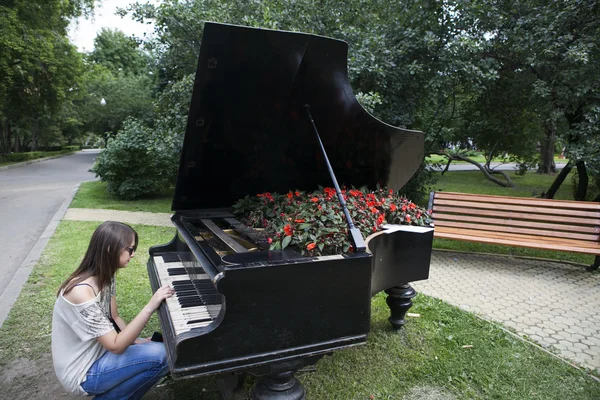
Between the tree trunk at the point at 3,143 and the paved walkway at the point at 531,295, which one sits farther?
the tree trunk at the point at 3,143

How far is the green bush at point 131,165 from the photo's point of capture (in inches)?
422

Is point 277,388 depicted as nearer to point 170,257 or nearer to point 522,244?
point 170,257

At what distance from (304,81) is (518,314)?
3.62 m

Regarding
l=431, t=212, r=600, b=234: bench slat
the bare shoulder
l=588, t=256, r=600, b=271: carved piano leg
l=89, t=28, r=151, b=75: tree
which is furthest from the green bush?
l=89, t=28, r=151, b=75: tree

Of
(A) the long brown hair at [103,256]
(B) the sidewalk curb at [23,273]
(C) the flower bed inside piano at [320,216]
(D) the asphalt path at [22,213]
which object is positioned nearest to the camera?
(A) the long brown hair at [103,256]

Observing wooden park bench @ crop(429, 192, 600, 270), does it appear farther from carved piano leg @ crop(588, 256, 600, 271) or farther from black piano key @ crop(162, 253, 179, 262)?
black piano key @ crop(162, 253, 179, 262)

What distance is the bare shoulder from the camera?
75.6 inches

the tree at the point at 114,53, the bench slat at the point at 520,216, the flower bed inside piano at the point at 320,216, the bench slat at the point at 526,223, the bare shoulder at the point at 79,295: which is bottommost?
the bench slat at the point at 526,223

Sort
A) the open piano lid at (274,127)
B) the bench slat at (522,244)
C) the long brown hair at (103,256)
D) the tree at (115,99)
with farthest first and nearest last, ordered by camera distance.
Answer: the tree at (115,99) → the bench slat at (522,244) → the open piano lid at (274,127) → the long brown hair at (103,256)

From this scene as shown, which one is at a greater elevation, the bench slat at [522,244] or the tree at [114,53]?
the tree at [114,53]

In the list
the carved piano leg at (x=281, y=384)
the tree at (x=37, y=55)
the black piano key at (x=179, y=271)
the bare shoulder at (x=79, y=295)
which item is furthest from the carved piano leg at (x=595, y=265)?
the tree at (x=37, y=55)

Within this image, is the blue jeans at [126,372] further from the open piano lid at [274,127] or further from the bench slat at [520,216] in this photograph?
the bench slat at [520,216]

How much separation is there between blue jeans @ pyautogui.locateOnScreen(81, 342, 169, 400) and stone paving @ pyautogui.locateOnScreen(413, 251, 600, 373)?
11.5 ft

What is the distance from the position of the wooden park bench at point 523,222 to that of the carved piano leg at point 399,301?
92.0 inches
